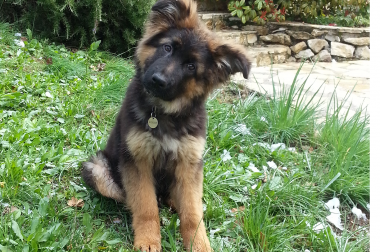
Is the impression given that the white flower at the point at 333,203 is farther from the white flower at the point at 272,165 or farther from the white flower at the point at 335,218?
the white flower at the point at 272,165

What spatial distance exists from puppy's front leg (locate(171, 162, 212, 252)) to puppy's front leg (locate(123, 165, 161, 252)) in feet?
0.67

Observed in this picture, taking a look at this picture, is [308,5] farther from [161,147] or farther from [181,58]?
[161,147]

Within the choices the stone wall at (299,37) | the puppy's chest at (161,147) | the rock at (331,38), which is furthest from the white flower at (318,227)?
the rock at (331,38)

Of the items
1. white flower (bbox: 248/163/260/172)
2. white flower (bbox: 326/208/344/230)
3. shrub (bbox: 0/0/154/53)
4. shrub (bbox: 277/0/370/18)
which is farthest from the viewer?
shrub (bbox: 277/0/370/18)

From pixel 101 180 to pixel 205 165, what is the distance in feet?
3.75

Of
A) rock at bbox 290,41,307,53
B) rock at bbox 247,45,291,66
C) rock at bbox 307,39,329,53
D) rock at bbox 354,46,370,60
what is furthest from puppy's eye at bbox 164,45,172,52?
rock at bbox 354,46,370,60

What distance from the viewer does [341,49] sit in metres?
9.24

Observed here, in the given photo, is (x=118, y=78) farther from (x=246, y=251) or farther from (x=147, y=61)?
(x=246, y=251)

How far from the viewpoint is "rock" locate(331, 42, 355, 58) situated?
9.18 metres

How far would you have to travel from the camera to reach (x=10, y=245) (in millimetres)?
2328

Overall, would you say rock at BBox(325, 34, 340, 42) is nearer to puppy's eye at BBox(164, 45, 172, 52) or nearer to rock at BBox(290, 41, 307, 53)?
rock at BBox(290, 41, 307, 53)

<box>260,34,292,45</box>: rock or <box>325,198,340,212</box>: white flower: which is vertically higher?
<box>260,34,292,45</box>: rock

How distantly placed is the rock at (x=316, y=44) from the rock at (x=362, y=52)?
104 cm

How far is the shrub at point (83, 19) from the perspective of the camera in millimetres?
5926
